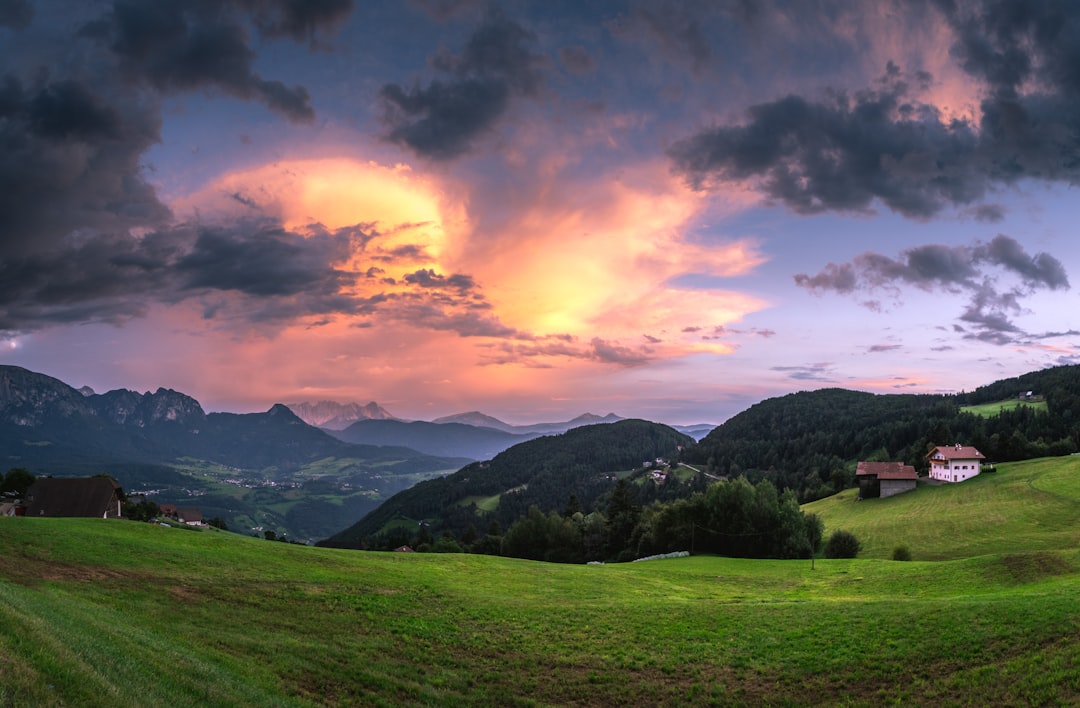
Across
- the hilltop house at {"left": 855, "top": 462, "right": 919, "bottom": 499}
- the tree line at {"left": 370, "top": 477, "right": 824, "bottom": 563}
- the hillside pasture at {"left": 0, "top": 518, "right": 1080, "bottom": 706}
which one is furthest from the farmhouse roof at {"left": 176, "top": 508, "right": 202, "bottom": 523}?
the hilltop house at {"left": 855, "top": 462, "right": 919, "bottom": 499}

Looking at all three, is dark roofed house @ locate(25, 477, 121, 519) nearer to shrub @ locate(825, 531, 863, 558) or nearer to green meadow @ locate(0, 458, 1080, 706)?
green meadow @ locate(0, 458, 1080, 706)

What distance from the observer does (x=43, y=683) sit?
34.5 ft

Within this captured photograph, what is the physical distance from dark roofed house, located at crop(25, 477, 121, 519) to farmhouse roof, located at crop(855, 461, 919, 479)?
453 feet

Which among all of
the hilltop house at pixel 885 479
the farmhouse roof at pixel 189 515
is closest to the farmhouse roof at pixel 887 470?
the hilltop house at pixel 885 479

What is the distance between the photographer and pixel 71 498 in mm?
76875

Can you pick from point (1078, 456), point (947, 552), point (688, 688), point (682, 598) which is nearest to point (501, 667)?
point (688, 688)

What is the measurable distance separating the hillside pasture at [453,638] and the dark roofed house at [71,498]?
4521 cm

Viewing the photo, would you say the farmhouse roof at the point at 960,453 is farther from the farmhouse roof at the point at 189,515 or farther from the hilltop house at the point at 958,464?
the farmhouse roof at the point at 189,515

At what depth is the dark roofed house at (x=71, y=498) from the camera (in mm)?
75062

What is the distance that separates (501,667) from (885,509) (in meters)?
108

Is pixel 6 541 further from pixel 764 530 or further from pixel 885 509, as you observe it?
pixel 885 509

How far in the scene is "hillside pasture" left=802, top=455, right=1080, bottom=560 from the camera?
71188mm

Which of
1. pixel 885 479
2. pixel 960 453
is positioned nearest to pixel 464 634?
pixel 885 479

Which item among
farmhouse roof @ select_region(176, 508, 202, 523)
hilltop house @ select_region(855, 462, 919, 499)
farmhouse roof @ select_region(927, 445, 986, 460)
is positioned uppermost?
farmhouse roof @ select_region(927, 445, 986, 460)
